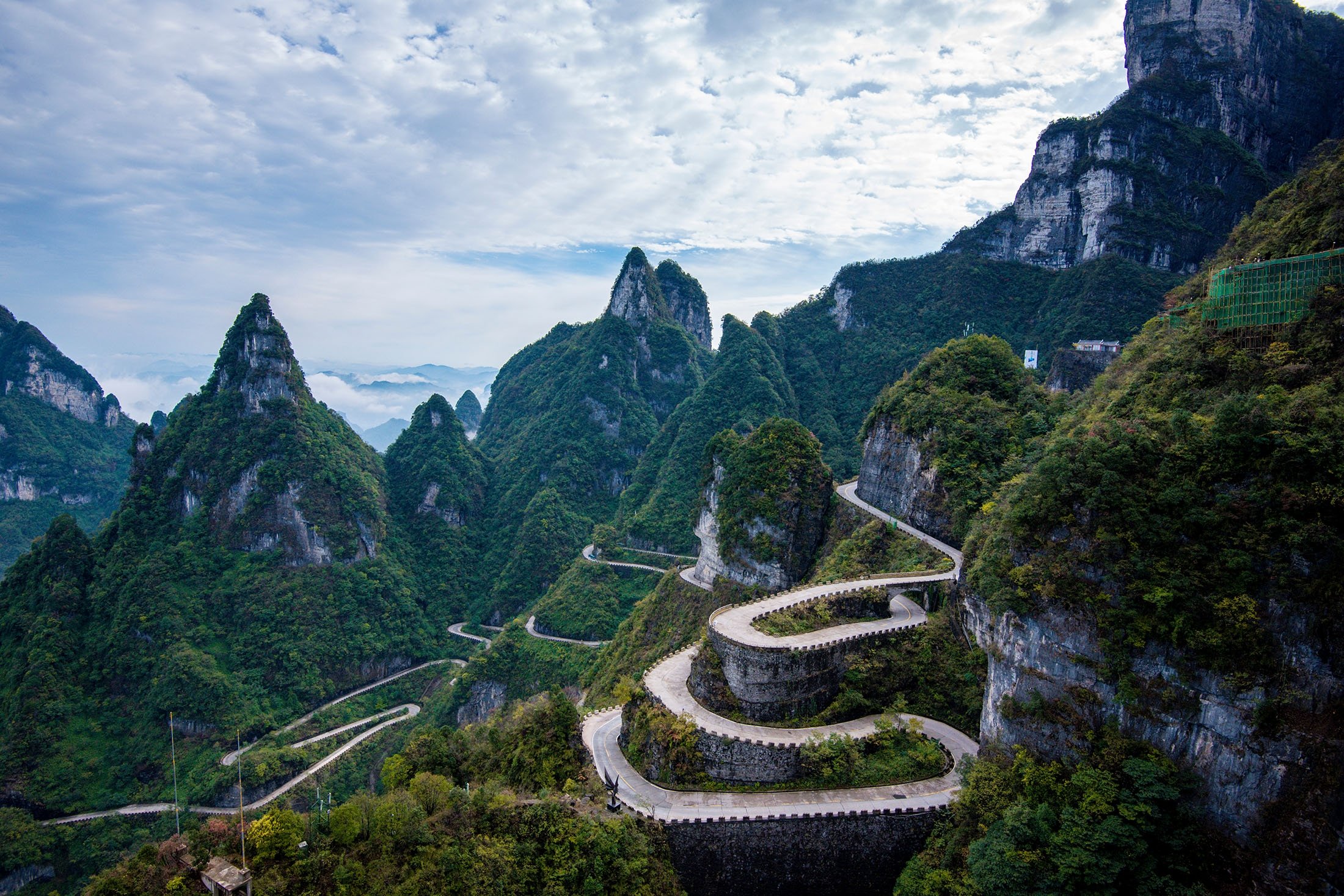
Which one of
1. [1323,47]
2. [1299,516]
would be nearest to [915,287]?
[1323,47]

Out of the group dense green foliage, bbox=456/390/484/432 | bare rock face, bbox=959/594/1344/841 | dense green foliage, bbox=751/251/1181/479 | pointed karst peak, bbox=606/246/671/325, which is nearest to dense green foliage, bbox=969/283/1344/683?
bare rock face, bbox=959/594/1344/841

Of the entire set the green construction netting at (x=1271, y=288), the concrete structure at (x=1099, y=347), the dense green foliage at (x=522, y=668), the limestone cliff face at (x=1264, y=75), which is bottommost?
the dense green foliage at (x=522, y=668)

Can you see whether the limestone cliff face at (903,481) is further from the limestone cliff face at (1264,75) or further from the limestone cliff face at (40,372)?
the limestone cliff face at (40,372)

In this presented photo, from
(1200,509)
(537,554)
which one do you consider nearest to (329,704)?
(537,554)

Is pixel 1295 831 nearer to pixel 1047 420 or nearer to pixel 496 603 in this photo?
pixel 1047 420

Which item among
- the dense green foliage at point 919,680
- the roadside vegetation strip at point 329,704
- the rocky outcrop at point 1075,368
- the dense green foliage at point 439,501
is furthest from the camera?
the dense green foliage at point 439,501

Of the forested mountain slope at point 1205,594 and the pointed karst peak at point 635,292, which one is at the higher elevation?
the pointed karst peak at point 635,292

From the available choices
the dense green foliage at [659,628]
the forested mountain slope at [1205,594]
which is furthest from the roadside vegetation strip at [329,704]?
the forested mountain slope at [1205,594]
